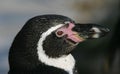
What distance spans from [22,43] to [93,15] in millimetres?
1619

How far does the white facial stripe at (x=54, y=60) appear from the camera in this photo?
5.87 feet

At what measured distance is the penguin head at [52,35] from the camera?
5.85 feet

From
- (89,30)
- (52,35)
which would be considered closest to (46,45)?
(52,35)

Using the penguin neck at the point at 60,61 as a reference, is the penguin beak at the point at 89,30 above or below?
above

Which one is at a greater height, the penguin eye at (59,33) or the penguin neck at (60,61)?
the penguin eye at (59,33)

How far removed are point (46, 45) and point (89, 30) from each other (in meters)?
0.14

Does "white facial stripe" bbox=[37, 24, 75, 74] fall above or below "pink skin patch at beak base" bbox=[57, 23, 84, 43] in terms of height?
below

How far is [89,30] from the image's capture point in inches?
73.1

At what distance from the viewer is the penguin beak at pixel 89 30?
1858mm

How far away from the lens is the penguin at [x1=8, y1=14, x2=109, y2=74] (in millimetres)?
1779

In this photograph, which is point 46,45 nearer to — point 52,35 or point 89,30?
point 52,35

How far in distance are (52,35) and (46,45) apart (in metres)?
0.03

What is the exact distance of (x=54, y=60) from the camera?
1814mm

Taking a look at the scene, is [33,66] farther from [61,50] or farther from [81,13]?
[81,13]
